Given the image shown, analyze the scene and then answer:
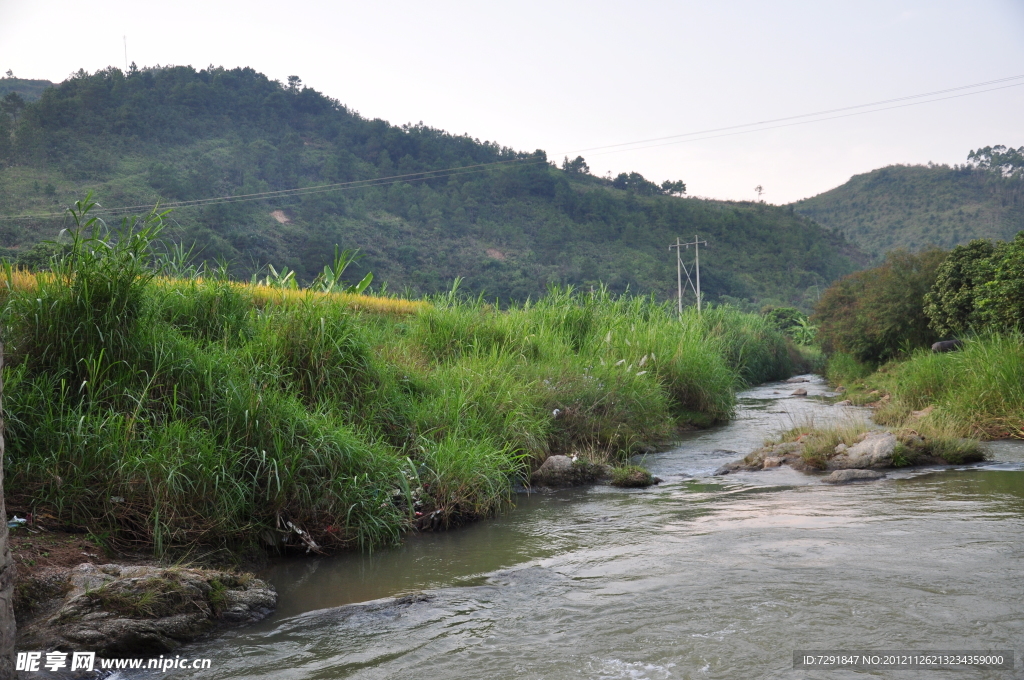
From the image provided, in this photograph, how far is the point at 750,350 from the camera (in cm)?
2662

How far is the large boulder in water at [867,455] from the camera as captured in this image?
8.98 meters

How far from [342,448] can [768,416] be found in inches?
447

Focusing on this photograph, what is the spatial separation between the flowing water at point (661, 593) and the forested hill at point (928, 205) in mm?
61933

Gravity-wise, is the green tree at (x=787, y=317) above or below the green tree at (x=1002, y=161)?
below

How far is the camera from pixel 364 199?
190 ft

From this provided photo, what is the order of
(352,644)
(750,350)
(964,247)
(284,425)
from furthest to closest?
(750,350) → (964,247) → (284,425) → (352,644)

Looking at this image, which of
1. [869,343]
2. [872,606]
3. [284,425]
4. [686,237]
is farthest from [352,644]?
[686,237]

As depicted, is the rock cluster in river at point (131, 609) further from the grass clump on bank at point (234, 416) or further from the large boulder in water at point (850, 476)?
the large boulder in water at point (850, 476)

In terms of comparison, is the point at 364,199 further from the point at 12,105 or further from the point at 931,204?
the point at 931,204

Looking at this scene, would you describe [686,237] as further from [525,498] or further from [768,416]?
[525,498]

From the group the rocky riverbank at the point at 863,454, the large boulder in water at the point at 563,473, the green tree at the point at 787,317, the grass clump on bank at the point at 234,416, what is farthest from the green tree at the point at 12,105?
the rocky riverbank at the point at 863,454

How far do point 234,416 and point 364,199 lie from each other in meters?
54.2

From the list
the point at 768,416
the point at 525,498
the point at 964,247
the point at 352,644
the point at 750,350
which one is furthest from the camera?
the point at 750,350

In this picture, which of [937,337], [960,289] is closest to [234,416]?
[960,289]
